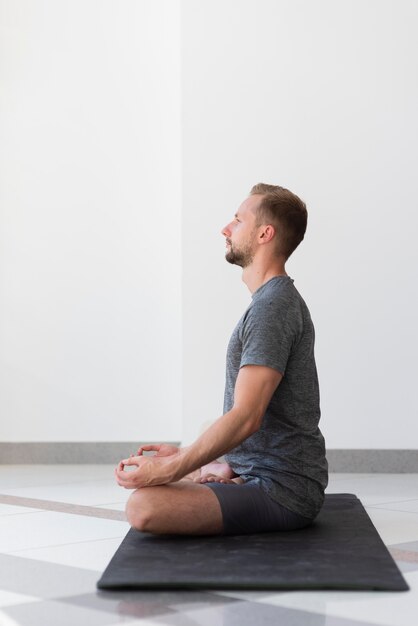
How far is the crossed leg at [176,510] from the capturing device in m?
2.51

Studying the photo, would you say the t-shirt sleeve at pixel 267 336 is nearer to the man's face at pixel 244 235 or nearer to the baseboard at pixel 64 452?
the man's face at pixel 244 235

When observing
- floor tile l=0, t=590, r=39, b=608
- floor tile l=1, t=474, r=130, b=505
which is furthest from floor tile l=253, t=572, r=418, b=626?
floor tile l=1, t=474, r=130, b=505

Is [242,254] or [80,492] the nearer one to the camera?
[242,254]

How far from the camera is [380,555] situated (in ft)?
7.62

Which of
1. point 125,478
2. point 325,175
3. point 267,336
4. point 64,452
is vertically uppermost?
point 325,175

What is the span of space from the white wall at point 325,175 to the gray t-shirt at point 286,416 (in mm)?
1960

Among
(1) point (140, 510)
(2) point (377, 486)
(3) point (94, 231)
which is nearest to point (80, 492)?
(2) point (377, 486)

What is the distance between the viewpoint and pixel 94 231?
17.3ft

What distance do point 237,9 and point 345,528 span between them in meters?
2.96

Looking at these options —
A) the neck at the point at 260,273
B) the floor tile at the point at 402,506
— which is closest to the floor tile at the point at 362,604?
the neck at the point at 260,273

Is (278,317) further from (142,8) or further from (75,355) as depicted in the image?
(142,8)

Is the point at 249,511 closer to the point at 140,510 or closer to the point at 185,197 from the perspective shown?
the point at 140,510

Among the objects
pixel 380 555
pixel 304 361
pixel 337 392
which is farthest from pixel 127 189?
pixel 380 555

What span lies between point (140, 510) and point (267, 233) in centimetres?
83
